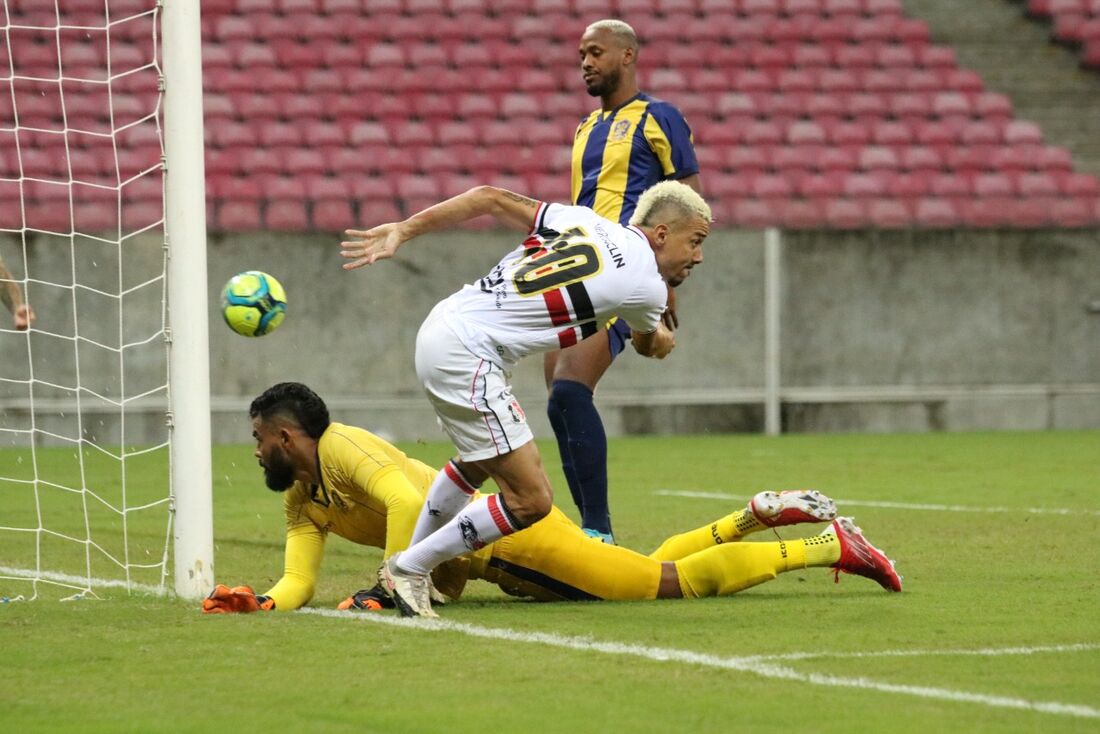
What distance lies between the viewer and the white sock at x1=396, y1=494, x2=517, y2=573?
16.5 feet

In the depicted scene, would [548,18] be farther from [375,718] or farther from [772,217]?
[375,718]

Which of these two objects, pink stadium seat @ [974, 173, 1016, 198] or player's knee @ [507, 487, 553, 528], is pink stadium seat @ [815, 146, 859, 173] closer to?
pink stadium seat @ [974, 173, 1016, 198]

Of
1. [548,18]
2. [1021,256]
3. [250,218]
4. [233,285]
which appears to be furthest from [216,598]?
[548,18]

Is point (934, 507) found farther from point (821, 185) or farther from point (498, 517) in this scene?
point (821, 185)

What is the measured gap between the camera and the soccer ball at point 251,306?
6.25m

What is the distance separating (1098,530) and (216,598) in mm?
4167

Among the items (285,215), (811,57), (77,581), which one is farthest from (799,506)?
(811,57)

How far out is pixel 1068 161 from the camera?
1698 cm

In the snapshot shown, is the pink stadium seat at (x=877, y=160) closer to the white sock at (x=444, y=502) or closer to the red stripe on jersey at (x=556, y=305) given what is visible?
the white sock at (x=444, y=502)

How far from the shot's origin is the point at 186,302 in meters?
5.48

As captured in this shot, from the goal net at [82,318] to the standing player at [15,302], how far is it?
915 mm

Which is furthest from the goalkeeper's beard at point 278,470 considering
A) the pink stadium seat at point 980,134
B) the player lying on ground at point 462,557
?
the pink stadium seat at point 980,134

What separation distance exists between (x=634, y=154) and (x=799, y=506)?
2141mm

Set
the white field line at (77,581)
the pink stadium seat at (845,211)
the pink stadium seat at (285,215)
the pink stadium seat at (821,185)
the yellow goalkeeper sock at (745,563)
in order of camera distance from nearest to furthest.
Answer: the yellow goalkeeper sock at (745,563), the white field line at (77,581), the pink stadium seat at (285,215), the pink stadium seat at (845,211), the pink stadium seat at (821,185)
